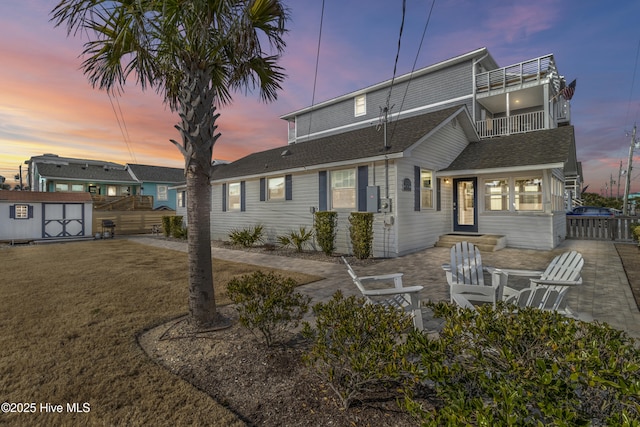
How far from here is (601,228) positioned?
13.8 metres

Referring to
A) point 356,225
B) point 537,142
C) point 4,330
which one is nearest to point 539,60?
point 537,142

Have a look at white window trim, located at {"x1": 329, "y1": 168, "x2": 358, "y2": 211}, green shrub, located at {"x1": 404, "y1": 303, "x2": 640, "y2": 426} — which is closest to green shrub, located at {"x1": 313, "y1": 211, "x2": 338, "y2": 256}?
white window trim, located at {"x1": 329, "y1": 168, "x2": 358, "y2": 211}

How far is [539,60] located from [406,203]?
12693mm

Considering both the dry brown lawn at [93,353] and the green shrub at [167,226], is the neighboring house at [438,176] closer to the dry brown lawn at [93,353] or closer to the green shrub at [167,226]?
the green shrub at [167,226]

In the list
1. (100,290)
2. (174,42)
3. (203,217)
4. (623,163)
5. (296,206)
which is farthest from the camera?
(623,163)

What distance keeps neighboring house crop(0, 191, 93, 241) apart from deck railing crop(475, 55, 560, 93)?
24.4 metres

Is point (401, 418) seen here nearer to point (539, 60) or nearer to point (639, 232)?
point (639, 232)

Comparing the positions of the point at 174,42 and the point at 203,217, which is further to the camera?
the point at 203,217

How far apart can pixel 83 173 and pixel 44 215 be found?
1425 cm

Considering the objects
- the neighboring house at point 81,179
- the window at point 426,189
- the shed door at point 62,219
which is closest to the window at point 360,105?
the window at point 426,189

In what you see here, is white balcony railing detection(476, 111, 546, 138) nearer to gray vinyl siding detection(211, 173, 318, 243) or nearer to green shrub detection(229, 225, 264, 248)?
gray vinyl siding detection(211, 173, 318, 243)

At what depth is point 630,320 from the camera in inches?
159

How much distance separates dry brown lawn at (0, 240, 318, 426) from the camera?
7.18ft

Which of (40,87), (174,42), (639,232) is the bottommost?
(639,232)
